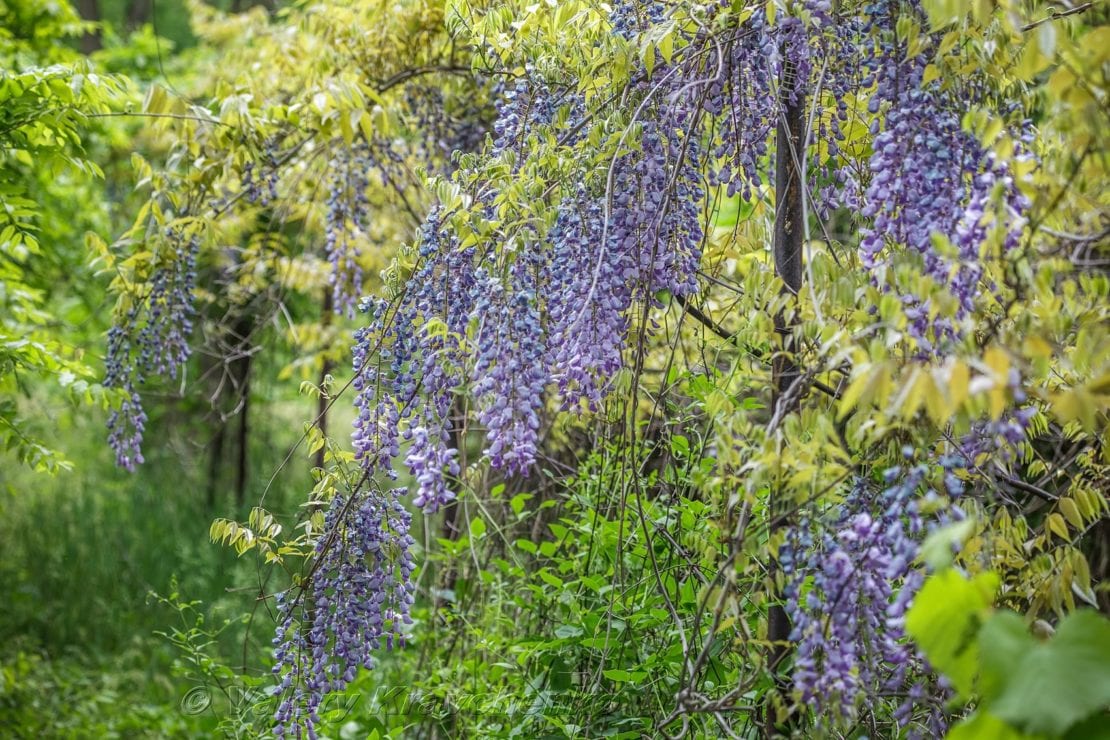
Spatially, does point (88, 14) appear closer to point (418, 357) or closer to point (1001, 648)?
point (418, 357)

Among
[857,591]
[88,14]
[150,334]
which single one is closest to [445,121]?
[150,334]

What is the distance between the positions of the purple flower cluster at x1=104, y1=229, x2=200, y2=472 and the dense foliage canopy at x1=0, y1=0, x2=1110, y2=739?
15 mm

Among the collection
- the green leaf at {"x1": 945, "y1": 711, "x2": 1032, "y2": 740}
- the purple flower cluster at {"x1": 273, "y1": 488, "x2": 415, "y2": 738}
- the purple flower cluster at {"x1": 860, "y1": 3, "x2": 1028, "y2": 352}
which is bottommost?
the purple flower cluster at {"x1": 273, "y1": 488, "x2": 415, "y2": 738}

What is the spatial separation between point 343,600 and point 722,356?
1759 mm

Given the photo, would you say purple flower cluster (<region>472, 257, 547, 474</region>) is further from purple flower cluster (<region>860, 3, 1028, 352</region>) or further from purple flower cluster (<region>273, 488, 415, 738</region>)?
purple flower cluster (<region>860, 3, 1028, 352</region>)

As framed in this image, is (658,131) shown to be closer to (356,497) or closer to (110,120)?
(356,497)

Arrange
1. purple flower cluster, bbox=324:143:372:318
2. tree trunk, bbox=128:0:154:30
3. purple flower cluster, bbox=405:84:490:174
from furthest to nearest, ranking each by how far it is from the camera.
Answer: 1. tree trunk, bbox=128:0:154:30
2. purple flower cluster, bbox=405:84:490:174
3. purple flower cluster, bbox=324:143:372:318

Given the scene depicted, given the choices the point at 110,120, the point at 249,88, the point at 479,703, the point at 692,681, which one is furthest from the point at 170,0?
the point at 692,681

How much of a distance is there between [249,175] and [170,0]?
11.7 meters

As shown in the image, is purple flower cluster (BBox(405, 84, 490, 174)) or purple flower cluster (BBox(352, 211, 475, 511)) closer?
purple flower cluster (BBox(352, 211, 475, 511))

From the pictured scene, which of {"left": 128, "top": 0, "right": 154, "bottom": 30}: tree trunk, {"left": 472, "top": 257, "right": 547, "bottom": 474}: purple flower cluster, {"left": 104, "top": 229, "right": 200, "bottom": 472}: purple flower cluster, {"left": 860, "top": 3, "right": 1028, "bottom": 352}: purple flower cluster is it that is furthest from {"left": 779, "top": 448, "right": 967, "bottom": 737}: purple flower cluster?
{"left": 128, "top": 0, "right": 154, "bottom": 30}: tree trunk

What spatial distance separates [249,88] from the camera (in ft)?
12.0

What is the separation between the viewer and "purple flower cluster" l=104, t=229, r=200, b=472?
3232mm

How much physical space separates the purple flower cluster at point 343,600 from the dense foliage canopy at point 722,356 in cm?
1
